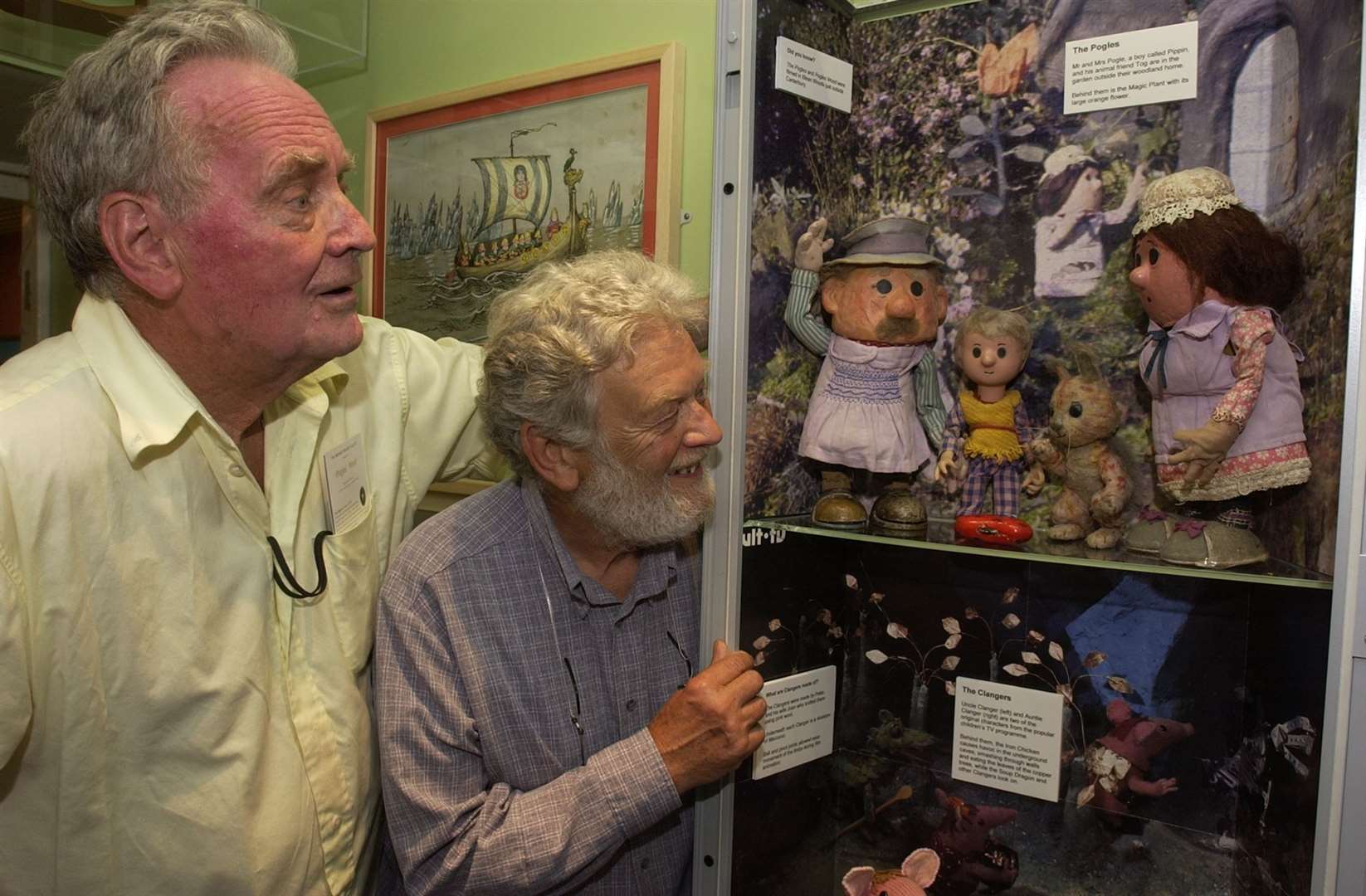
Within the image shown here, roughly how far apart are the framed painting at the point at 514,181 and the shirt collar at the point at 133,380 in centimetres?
93

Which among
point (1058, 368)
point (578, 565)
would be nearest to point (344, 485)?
point (578, 565)

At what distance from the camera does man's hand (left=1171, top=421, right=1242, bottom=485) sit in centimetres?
126

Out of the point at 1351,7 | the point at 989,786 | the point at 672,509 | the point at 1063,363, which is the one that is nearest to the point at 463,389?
the point at 672,509

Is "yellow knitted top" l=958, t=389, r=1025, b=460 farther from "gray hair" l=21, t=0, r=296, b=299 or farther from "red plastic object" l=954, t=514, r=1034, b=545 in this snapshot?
"gray hair" l=21, t=0, r=296, b=299

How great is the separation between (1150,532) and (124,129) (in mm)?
1441

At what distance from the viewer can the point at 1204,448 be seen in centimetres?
127

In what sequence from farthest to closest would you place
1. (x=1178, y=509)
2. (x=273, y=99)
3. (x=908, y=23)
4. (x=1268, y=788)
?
(x=908, y=23) < (x=1178, y=509) < (x=1268, y=788) < (x=273, y=99)

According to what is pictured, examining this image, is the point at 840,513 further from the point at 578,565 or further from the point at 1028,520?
the point at 578,565

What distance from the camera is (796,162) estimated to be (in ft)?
4.90

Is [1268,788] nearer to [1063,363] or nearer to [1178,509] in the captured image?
[1178,509]

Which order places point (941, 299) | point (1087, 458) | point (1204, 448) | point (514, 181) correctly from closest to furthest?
point (1204, 448), point (1087, 458), point (941, 299), point (514, 181)

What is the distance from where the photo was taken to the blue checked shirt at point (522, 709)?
4.11 feet

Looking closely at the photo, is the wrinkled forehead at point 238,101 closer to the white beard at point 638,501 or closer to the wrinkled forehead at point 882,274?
the white beard at point 638,501

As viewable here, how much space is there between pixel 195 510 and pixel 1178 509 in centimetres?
138
